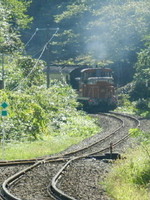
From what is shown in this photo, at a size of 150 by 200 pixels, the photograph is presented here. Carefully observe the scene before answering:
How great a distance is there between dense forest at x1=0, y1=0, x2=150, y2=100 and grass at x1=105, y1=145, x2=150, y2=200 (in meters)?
21.5

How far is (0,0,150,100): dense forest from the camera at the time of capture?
3931cm

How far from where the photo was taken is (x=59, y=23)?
67375mm

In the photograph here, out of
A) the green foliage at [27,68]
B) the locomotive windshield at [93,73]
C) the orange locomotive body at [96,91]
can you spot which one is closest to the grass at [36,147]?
the green foliage at [27,68]

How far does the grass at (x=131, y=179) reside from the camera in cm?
978

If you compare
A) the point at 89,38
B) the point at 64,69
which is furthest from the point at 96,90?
the point at 89,38

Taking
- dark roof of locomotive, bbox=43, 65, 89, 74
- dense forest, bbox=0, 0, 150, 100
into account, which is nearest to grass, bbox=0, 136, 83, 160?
dense forest, bbox=0, 0, 150, 100

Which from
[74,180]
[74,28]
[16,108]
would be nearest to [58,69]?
[74,28]

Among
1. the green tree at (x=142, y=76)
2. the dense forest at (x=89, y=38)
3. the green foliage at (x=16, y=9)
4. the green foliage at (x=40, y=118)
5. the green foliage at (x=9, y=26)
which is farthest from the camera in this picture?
the green foliage at (x=16, y=9)

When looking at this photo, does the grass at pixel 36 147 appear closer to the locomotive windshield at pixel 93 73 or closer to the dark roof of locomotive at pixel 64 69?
the locomotive windshield at pixel 93 73

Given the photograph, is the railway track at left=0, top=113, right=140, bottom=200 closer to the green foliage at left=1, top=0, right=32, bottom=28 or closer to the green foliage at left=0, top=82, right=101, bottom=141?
the green foliage at left=0, top=82, right=101, bottom=141

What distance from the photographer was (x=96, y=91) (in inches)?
1528

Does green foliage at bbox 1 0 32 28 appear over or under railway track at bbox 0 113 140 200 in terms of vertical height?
over

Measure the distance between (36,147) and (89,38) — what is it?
3912cm

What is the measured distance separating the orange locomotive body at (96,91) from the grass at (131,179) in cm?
2542
